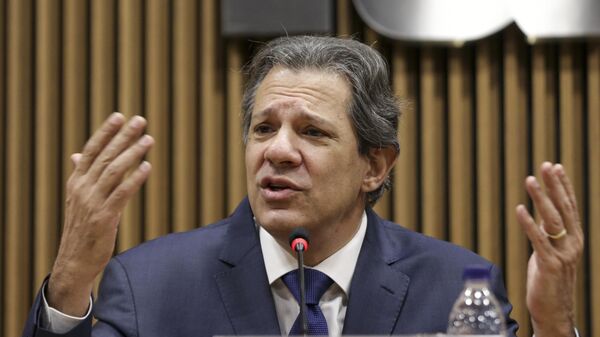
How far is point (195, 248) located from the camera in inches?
109

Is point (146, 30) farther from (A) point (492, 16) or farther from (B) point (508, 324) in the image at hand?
(B) point (508, 324)

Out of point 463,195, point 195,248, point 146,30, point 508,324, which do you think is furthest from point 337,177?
point 146,30

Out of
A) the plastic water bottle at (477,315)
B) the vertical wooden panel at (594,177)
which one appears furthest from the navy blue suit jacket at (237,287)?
the vertical wooden panel at (594,177)

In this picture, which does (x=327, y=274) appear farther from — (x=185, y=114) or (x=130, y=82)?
(x=130, y=82)

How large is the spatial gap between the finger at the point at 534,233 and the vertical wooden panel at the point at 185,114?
2.04 meters

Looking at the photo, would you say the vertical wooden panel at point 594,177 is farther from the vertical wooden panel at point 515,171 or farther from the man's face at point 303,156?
the man's face at point 303,156

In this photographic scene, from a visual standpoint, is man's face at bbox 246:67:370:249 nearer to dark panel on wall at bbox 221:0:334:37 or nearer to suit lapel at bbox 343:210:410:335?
suit lapel at bbox 343:210:410:335

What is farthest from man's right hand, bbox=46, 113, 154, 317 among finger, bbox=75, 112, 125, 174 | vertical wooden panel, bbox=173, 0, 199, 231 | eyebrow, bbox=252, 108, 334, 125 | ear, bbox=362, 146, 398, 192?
vertical wooden panel, bbox=173, 0, 199, 231

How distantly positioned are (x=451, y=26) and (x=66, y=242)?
2051 mm

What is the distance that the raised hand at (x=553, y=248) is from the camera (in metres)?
2.12

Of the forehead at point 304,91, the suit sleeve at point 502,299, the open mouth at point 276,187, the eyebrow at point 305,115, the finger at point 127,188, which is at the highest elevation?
the forehead at point 304,91

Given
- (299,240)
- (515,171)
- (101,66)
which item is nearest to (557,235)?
(299,240)

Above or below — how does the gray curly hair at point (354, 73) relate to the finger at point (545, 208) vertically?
above

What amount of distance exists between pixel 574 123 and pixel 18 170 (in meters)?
2.23
